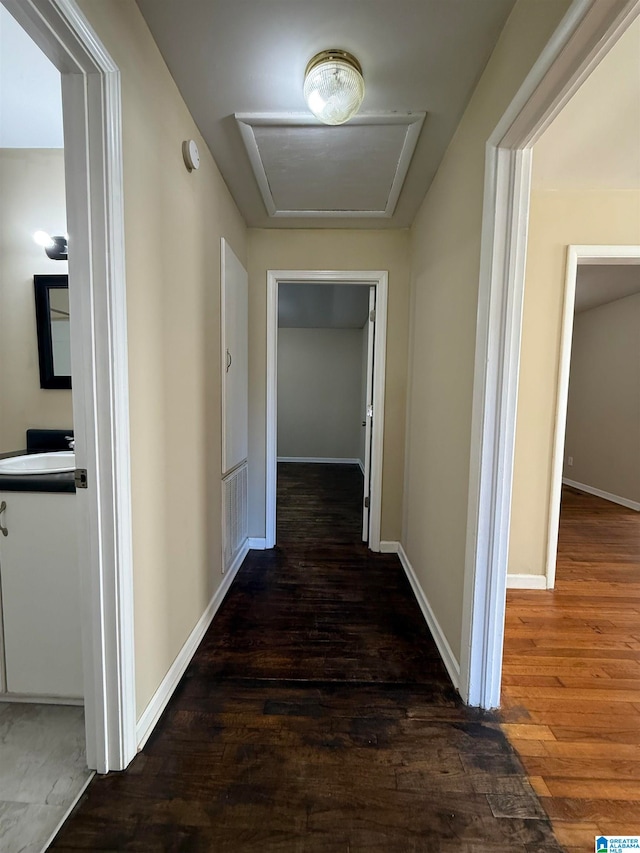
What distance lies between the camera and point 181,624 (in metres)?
1.52

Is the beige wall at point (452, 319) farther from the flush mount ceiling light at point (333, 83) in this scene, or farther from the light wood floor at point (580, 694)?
the flush mount ceiling light at point (333, 83)

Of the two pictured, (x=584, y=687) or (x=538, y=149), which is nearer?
(x=584, y=687)

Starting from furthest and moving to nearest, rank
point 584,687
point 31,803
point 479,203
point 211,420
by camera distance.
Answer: point 211,420, point 584,687, point 479,203, point 31,803

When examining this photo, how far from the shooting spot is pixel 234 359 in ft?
7.40

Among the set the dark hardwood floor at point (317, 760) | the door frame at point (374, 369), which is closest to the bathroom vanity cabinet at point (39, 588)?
the dark hardwood floor at point (317, 760)

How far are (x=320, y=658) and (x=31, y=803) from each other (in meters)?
1.04

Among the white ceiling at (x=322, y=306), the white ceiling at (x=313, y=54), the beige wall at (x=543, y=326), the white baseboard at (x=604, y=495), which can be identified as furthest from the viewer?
the white ceiling at (x=322, y=306)

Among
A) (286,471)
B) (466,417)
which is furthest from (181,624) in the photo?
(286,471)

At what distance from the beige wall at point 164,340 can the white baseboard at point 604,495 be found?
4600 millimetres

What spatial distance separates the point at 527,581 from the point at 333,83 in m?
2.81

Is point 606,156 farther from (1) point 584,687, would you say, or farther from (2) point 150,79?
(1) point 584,687

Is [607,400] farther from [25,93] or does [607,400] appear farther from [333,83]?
[25,93]

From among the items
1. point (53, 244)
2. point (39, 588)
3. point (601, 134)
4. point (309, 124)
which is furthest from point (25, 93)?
point (601, 134)

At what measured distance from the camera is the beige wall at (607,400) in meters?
4.03
